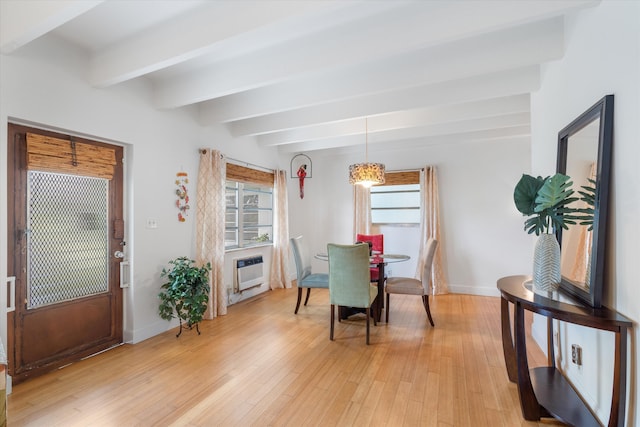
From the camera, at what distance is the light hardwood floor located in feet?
6.52

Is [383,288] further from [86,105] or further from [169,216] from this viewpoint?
[86,105]

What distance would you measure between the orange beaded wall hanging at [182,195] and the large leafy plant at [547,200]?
333 centimetres

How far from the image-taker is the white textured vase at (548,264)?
76.2 inches

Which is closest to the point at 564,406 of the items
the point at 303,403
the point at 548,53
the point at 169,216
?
the point at 303,403

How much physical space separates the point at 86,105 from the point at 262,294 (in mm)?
3453

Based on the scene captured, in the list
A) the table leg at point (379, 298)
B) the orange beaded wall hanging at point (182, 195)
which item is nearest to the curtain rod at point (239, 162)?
the orange beaded wall hanging at point (182, 195)

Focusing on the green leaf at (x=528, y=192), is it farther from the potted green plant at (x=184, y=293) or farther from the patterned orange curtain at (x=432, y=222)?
the patterned orange curtain at (x=432, y=222)

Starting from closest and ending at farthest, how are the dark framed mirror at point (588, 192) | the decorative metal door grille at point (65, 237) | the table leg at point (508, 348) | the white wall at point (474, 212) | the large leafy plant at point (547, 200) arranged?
the dark framed mirror at point (588, 192) → the large leafy plant at point (547, 200) → the table leg at point (508, 348) → the decorative metal door grille at point (65, 237) → the white wall at point (474, 212)

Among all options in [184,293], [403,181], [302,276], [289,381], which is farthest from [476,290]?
[184,293]

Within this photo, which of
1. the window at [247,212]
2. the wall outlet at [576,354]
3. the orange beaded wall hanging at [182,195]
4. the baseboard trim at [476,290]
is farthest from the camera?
the baseboard trim at [476,290]

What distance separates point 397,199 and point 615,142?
4.18m

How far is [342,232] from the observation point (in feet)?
20.5

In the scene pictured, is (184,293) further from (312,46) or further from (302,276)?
(312,46)

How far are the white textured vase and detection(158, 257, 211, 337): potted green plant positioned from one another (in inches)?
118
